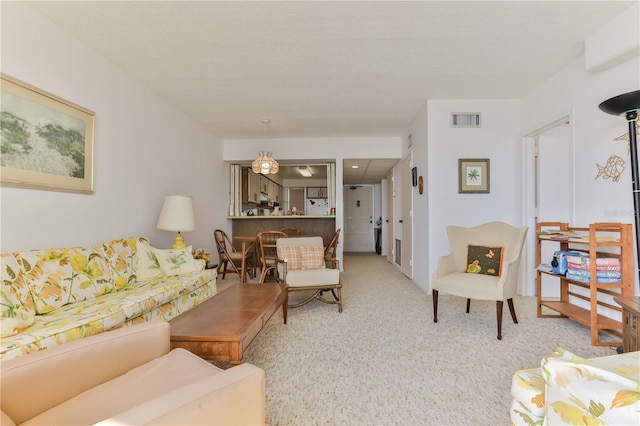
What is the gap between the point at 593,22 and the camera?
2350 millimetres

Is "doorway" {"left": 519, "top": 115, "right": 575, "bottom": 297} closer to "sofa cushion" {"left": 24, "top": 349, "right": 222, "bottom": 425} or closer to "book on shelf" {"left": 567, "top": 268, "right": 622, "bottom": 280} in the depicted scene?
"book on shelf" {"left": 567, "top": 268, "right": 622, "bottom": 280}

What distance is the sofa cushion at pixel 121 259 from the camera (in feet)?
8.26

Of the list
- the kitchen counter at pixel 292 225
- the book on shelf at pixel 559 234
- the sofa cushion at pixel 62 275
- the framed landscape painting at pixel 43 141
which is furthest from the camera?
the kitchen counter at pixel 292 225

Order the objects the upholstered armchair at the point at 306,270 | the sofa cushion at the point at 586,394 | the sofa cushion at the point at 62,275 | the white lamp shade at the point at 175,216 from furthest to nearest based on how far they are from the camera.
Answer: the white lamp shade at the point at 175,216, the upholstered armchair at the point at 306,270, the sofa cushion at the point at 62,275, the sofa cushion at the point at 586,394

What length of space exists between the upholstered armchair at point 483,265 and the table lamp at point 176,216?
2.83 metres

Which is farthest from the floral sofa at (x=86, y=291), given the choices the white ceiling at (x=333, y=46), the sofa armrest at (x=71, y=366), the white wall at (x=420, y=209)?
the white wall at (x=420, y=209)

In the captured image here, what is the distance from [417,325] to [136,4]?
139 inches

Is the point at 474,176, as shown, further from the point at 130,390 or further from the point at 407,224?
the point at 130,390

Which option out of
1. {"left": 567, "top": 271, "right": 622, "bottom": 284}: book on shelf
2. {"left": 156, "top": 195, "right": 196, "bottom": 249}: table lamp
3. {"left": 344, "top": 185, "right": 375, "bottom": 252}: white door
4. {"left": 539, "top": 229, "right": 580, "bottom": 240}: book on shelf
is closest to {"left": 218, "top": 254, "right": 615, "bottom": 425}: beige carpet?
{"left": 567, "top": 271, "right": 622, "bottom": 284}: book on shelf

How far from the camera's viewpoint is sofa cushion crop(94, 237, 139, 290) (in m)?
2.52

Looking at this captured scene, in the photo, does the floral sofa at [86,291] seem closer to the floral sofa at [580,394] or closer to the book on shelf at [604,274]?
the floral sofa at [580,394]

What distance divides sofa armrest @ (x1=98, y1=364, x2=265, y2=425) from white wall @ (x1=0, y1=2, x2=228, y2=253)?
2.19 metres

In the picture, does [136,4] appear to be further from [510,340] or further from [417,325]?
[510,340]

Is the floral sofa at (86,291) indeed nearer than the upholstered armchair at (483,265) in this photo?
Yes
